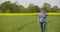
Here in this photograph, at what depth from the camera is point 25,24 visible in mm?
3891

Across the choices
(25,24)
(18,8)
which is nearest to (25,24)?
(25,24)

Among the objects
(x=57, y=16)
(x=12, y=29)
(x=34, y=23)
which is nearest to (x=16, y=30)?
(x=12, y=29)

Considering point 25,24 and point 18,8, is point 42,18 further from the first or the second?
point 18,8

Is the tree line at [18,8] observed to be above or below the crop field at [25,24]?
above

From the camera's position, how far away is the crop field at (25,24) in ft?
12.6

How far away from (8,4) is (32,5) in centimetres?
43

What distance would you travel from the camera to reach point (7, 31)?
3889 millimetres

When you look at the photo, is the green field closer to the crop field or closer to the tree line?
the crop field

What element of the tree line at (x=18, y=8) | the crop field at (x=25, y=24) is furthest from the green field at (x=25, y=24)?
the tree line at (x=18, y=8)

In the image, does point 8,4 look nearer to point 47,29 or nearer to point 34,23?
point 34,23

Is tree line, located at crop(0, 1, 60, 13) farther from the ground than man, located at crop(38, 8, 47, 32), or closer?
farther from the ground

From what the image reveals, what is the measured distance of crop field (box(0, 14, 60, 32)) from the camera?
385 cm

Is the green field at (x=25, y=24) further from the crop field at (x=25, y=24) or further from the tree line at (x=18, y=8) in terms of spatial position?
the tree line at (x=18, y=8)

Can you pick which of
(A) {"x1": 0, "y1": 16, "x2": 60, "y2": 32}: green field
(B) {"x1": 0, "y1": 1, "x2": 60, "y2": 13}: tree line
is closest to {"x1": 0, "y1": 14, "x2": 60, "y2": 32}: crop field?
(A) {"x1": 0, "y1": 16, "x2": 60, "y2": 32}: green field
